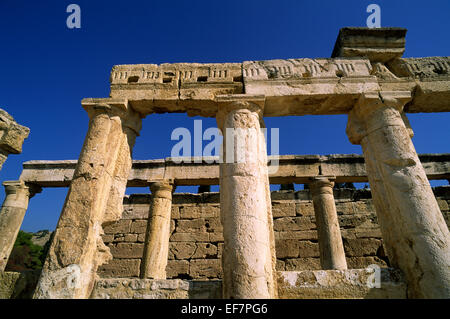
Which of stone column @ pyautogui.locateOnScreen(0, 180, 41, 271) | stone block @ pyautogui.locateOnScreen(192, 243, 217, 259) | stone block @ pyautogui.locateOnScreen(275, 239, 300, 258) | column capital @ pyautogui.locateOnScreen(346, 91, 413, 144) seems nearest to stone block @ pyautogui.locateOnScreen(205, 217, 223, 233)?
stone block @ pyautogui.locateOnScreen(192, 243, 217, 259)

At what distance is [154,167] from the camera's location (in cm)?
898

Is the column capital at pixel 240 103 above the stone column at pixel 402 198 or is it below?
above

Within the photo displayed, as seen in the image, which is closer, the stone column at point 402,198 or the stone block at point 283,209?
the stone column at point 402,198

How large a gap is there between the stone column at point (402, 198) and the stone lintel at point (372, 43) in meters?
1.15

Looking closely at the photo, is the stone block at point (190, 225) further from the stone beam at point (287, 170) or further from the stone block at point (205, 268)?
the stone beam at point (287, 170)

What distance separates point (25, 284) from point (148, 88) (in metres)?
3.42

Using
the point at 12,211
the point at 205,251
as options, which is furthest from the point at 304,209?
the point at 12,211

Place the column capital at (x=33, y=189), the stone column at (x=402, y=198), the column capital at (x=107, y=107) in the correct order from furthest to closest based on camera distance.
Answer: the column capital at (x=33, y=189) → the column capital at (x=107, y=107) → the stone column at (x=402, y=198)

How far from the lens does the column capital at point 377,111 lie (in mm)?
4230

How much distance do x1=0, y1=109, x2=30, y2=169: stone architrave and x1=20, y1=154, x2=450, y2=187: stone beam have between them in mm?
3660

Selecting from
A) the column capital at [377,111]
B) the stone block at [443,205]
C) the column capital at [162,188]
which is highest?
the stone block at [443,205]

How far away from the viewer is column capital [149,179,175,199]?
328 inches

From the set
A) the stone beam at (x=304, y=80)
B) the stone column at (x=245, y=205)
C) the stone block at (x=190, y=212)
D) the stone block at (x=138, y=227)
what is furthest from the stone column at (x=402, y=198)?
the stone block at (x=138, y=227)
